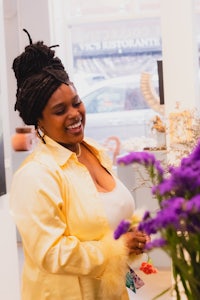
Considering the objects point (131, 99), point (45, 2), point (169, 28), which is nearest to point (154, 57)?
point (131, 99)

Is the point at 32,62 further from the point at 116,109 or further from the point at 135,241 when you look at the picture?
the point at 116,109

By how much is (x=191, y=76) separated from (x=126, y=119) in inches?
118

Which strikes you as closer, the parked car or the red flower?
the red flower

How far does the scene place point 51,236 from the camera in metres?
1.53

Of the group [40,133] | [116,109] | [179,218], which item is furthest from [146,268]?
[116,109]

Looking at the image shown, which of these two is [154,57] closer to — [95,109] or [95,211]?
[95,109]

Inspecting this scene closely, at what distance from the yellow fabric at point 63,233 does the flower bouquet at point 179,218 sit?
602mm

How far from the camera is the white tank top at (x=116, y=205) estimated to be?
168cm

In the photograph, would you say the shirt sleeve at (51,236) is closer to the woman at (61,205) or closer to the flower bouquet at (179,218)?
the woman at (61,205)

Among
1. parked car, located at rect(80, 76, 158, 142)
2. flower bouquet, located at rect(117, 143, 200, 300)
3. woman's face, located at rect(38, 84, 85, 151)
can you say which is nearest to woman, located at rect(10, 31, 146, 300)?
woman's face, located at rect(38, 84, 85, 151)

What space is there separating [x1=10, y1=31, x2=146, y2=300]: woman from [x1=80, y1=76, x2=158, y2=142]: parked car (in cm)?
538

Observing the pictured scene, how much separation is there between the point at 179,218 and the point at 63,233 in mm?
754

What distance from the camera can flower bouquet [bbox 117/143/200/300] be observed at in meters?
0.84

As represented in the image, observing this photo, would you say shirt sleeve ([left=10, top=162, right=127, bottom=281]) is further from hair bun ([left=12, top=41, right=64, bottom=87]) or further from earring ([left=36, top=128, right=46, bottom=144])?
hair bun ([left=12, top=41, right=64, bottom=87])
